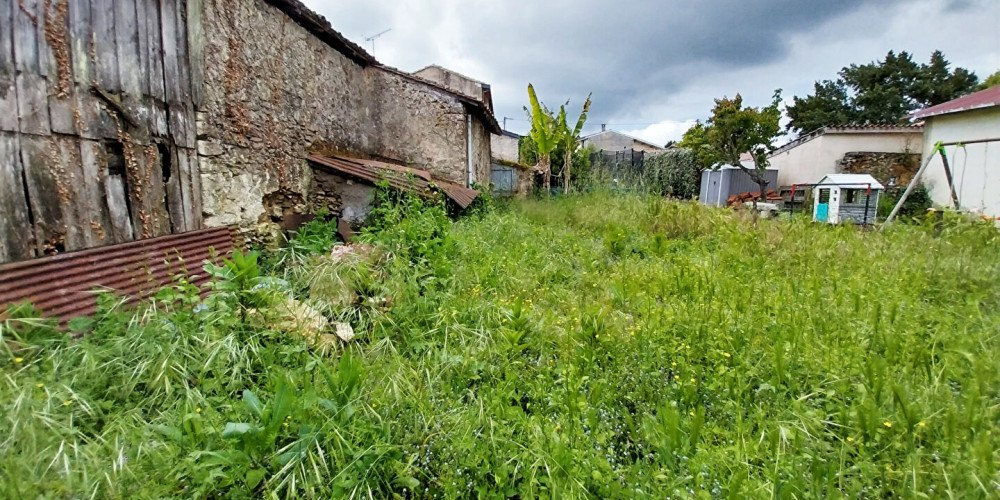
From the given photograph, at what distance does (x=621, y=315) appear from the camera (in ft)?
11.3

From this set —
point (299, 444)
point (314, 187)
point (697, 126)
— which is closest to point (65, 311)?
point (299, 444)

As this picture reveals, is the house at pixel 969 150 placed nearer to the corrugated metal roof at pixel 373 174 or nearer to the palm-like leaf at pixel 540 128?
the palm-like leaf at pixel 540 128

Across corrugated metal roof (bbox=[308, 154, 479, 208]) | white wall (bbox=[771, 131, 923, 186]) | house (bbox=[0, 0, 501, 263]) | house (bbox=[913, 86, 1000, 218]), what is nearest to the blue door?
house (bbox=[913, 86, 1000, 218])

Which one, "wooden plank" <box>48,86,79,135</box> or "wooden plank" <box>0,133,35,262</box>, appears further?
"wooden plank" <box>48,86,79,135</box>

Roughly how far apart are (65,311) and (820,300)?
595 cm

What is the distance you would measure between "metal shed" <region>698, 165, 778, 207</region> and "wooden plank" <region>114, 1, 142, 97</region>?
1987 centimetres

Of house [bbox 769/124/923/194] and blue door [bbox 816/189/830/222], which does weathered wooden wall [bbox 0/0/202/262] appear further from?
house [bbox 769/124/923/194]

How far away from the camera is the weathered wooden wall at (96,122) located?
2.79m

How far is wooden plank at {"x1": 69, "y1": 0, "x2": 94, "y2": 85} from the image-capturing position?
3.10m

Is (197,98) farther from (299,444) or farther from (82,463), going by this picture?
(299,444)

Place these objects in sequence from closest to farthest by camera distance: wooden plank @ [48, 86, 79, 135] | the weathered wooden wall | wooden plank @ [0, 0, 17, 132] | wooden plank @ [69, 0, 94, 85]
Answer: wooden plank @ [0, 0, 17, 132] → the weathered wooden wall → wooden plank @ [48, 86, 79, 135] → wooden plank @ [69, 0, 94, 85]

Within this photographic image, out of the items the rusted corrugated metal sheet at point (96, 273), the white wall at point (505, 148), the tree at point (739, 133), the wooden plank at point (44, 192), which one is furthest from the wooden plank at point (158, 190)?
the white wall at point (505, 148)

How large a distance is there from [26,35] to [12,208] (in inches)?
48.9

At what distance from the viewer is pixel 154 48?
3.78 m
